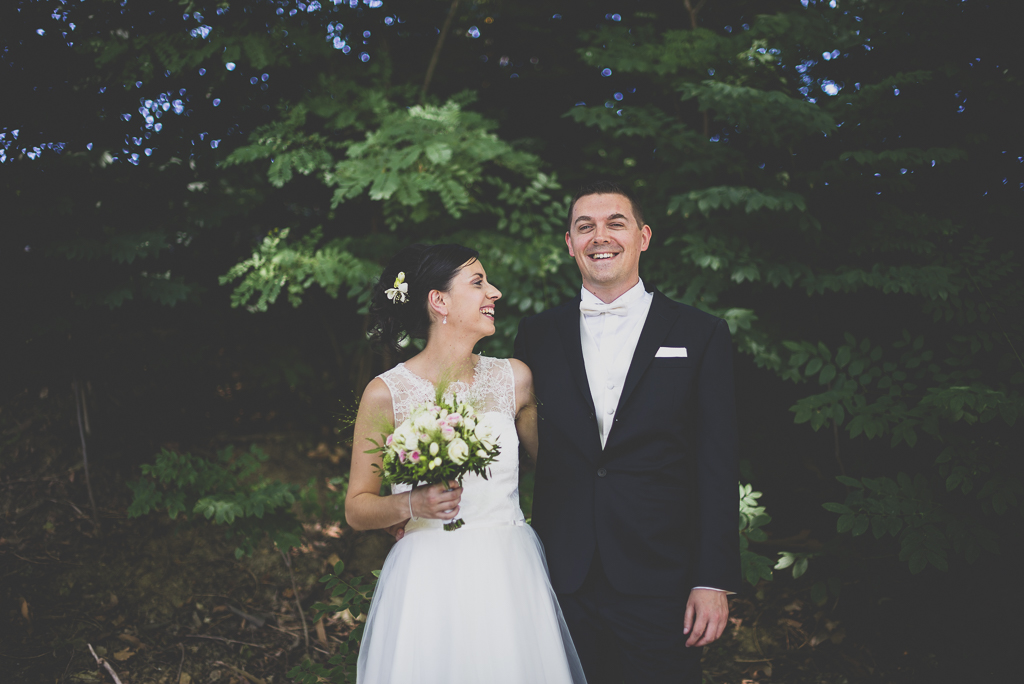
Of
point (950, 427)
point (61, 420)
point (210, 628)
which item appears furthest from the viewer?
point (61, 420)

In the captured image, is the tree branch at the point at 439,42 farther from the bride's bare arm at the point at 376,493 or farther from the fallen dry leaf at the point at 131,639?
the fallen dry leaf at the point at 131,639

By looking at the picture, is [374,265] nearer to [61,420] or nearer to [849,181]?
[61,420]

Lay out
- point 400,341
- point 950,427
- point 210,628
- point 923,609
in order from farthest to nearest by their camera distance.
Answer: point 210,628
point 923,609
point 950,427
point 400,341

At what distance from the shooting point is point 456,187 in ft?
12.7

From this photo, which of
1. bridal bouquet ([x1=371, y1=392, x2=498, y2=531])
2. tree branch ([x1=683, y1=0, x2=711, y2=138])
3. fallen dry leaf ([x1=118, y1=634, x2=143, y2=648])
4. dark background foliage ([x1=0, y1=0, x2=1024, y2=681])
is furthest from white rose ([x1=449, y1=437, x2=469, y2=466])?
tree branch ([x1=683, y1=0, x2=711, y2=138])

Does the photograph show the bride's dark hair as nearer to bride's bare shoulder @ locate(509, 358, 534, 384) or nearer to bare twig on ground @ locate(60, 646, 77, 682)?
bride's bare shoulder @ locate(509, 358, 534, 384)

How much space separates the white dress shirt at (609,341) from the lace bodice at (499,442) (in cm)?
36

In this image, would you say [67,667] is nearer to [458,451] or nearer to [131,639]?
[131,639]

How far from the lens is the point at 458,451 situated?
6.24 ft

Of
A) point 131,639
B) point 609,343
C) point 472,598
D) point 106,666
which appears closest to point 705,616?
point 472,598

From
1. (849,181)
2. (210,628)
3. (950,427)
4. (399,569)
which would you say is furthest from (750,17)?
(210,628)

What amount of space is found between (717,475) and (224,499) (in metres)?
3.04

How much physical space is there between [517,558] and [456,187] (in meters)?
2.38

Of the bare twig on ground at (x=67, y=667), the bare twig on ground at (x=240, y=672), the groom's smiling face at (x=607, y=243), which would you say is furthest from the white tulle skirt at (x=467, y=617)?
the bare twig on ground at (x=67, y=667)
